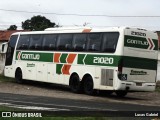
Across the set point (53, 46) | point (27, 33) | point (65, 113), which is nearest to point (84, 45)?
point (53, 46)

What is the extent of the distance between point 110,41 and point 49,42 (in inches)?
225

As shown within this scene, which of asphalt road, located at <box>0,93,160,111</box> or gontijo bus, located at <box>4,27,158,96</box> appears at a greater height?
gontijo bus, located at <box>4,27,158,96</box>

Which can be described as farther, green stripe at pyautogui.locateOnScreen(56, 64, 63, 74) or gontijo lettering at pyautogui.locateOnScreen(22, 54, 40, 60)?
gontijo lettering at pyautogui.locateOnScreen(22, 54, 40, 60)

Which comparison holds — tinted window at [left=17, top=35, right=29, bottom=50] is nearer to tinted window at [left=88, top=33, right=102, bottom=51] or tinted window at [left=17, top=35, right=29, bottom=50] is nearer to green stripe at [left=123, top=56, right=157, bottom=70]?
tinted window at [left=88, top=33, right=102, bottom=51]

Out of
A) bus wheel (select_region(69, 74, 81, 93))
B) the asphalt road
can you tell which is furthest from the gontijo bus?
the asphalt road

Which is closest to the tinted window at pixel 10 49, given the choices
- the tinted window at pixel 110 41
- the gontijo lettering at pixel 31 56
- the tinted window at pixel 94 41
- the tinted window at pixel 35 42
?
the gontijo lettering at pixel 31 56

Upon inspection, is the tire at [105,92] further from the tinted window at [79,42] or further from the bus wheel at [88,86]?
the tinted window at [79,42]

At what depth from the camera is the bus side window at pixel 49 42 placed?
28500mm

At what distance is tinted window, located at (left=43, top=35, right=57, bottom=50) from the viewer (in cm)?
2850

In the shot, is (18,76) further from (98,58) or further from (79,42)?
(98,58)

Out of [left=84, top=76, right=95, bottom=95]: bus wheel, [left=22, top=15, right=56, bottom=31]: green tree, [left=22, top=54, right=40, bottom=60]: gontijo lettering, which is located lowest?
[left=84, top=76, right=95, bottom=95]: bus wheel

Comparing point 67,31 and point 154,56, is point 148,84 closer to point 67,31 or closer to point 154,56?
point 154,56

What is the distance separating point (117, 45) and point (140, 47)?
1299 mm

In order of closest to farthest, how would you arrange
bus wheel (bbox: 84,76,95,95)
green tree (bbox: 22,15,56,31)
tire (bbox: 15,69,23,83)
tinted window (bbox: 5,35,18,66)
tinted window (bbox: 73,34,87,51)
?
bus wheel (bbox: 84,76,95,95) < tinted window (bbox: 73,34,87,51) < tire (bbox: 15,69,23,83) < tinted window (bbox: 5,35,18,66) < green tree (bbox: 22,15,56,31)
